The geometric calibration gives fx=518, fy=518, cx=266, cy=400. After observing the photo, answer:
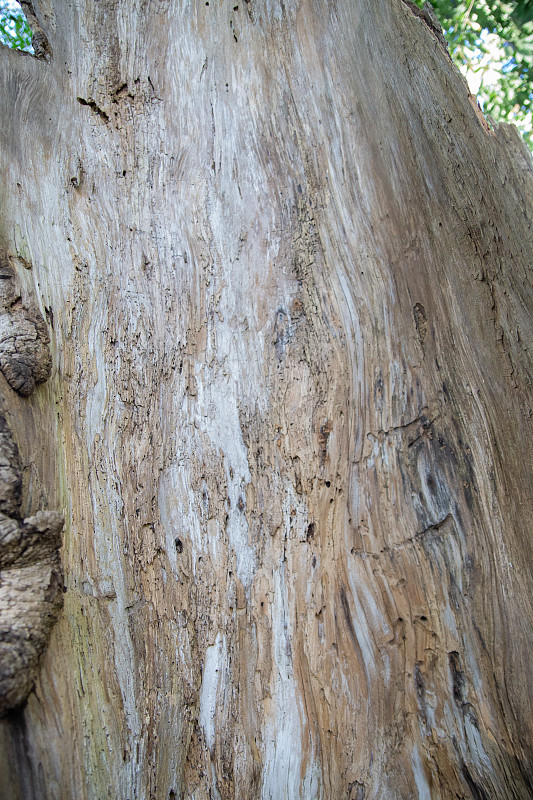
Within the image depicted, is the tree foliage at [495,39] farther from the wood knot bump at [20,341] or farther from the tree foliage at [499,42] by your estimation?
the wood knot bump at [20,341]

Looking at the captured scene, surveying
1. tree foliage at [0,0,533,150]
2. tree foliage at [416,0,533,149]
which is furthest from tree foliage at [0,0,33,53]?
tree foliage at [416,0,533,149]

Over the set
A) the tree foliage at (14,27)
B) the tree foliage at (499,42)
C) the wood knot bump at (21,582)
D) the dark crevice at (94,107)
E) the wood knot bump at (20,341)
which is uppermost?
the tree foliage at (14,27)

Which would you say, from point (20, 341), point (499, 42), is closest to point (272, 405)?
point (20, 341)

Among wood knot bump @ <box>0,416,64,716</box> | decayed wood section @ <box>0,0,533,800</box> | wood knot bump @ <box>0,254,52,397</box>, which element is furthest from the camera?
wood knot bump @ <box>0,254,52,397</box>

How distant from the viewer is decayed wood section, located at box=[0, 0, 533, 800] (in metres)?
1.54

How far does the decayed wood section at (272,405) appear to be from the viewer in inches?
60.4

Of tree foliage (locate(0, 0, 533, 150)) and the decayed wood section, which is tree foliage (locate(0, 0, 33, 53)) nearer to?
tree foliage (locate(0, 0, 533, 150))

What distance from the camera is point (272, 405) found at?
1729 mm

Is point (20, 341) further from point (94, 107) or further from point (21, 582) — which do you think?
point (94, 107)

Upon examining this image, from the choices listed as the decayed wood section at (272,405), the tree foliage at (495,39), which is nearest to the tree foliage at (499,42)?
the tree foliage at (495,39)

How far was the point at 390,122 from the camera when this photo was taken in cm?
184

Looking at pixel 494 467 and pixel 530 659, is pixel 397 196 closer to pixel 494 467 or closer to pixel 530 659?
Answer: pixel 494 467

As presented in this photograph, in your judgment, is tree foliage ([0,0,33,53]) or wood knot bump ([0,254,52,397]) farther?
tree foliage ([0,0,33,53])

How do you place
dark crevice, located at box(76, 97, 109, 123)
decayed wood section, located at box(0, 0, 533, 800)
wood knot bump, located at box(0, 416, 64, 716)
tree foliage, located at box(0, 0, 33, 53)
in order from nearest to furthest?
wood knot bump, located at box(0, 416, 64, 716) < decayed wood section, located at box(0, 0, 533, 800) < dark crevice, located at box(76, 97, 109, 123) < tree foliage, located at box(0, 0, 33, 53)
